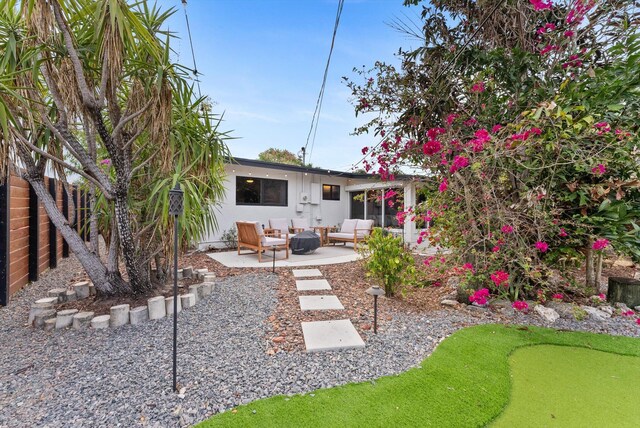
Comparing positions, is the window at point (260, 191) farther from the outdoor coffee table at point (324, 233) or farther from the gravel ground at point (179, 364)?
the gravel ground at point (179, 364)

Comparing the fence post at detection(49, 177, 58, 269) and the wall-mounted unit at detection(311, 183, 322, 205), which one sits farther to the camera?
the wall-mounted unit at detection(311, 183, 322, 205)

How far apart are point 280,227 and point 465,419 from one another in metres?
7.58

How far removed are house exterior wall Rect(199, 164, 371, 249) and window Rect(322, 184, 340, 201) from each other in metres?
0.14

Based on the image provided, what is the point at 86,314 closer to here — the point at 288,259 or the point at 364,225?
the point at 288,259

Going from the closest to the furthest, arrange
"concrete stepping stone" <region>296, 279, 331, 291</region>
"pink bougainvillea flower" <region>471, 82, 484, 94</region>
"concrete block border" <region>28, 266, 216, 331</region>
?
"concrete block border" <region>28, 266, 216, 331</region> → "pink bougainvillea flower" <region>471, 82, 484, 94</region> → "concrete stepping stone" <region>296, 279, 331, 291</region>

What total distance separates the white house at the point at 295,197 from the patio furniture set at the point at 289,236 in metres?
0.82

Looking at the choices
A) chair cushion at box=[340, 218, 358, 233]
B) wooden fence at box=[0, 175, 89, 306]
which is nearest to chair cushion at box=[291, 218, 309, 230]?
chair cushion at box=[340, 218, 358, 233]

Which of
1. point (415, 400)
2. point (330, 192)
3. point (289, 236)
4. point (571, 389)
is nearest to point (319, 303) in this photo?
point (415, 400)

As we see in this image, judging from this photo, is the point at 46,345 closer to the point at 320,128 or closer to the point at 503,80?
the point at 503,80

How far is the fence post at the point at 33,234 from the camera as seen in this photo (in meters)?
4.45

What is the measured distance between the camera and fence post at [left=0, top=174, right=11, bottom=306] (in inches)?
136

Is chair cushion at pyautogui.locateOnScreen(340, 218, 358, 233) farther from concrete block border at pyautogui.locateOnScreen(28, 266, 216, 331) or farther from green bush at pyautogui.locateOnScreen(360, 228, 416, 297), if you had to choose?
concrete block border at pyautogui.locateOnScreen(28, 266, 216, 331)

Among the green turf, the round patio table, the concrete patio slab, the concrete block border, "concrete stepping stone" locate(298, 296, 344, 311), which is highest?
Answer: the round patio table

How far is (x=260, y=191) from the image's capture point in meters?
9.55
